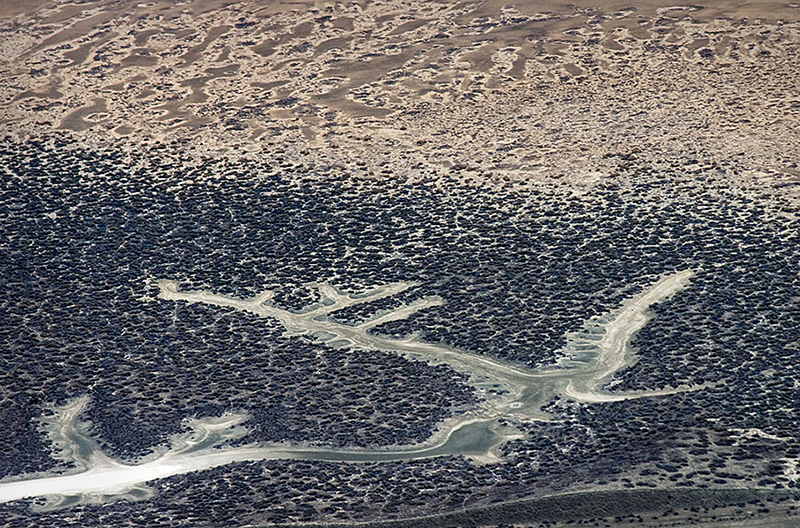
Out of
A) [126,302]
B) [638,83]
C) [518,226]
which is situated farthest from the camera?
[638,83]

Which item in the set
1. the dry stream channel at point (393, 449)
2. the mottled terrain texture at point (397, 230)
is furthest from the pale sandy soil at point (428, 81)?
the dry stream channel at point (393, 449)

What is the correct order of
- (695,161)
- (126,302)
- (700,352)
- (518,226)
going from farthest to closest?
(695,161) < (518,226) < (126,302) < (700,352)

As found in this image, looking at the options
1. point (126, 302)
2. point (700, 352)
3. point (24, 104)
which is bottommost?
point (700, 352)

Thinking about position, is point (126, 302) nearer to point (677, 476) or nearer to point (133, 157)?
point (133, 157)

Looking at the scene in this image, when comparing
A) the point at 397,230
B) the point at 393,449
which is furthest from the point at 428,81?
the point at 393,449

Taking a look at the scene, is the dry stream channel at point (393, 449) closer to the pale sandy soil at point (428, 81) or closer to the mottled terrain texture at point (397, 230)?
the mottled terrain texture at point (397, 230)

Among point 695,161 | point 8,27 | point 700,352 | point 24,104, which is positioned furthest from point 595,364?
point 8,27

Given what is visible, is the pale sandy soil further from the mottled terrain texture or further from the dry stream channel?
the dry stream channel
